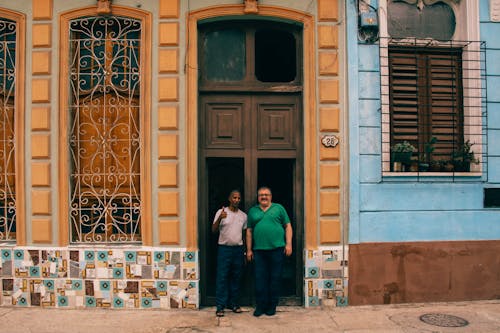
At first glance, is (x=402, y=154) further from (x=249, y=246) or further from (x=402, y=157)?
(x=249, y=246)

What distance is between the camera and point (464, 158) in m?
7.08

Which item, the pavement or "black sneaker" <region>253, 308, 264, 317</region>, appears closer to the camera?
the pavement

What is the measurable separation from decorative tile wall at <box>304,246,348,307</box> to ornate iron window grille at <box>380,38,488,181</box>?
1.42m

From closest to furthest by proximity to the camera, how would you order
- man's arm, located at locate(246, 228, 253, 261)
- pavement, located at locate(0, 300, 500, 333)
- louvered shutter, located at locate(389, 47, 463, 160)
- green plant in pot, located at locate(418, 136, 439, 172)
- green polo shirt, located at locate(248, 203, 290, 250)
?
pavement, located at locate(0, 300, 500, 333) → green polo shirt, located at locate(248, 203, 290, 250) → man's arm, located at locate(246, 228, 253, 261) → green plant in pot, located at locate(418, 136, 439, 172) → louvered shutter, located at locate(389, 47, 463, 160)

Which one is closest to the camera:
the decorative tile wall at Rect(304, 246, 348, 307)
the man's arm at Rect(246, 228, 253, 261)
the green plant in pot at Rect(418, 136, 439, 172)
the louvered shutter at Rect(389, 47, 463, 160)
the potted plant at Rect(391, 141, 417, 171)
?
the man's arm at Rect(246, 228, 253, 261)

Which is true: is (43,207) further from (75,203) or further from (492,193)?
(492,193)

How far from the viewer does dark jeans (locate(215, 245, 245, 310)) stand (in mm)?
6543

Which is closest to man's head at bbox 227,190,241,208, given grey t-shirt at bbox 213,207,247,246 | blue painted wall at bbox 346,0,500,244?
grey t-shirt at bbox 213,207,247,246

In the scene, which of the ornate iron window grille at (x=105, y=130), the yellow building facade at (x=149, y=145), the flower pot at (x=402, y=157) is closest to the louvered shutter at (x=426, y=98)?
the flower pot at (x=402, y=157)

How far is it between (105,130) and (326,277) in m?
3.67

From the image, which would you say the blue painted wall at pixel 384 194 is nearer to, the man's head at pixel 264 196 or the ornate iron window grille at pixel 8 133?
the man's head at pixel 264 196

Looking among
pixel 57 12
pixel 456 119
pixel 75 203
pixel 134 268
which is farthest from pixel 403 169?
pixel 57 12

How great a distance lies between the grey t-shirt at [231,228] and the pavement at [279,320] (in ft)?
3.23

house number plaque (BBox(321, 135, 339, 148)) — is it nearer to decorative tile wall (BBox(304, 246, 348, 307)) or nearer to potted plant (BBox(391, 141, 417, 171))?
potted plant (BBox(391, 141, 417, 171))
